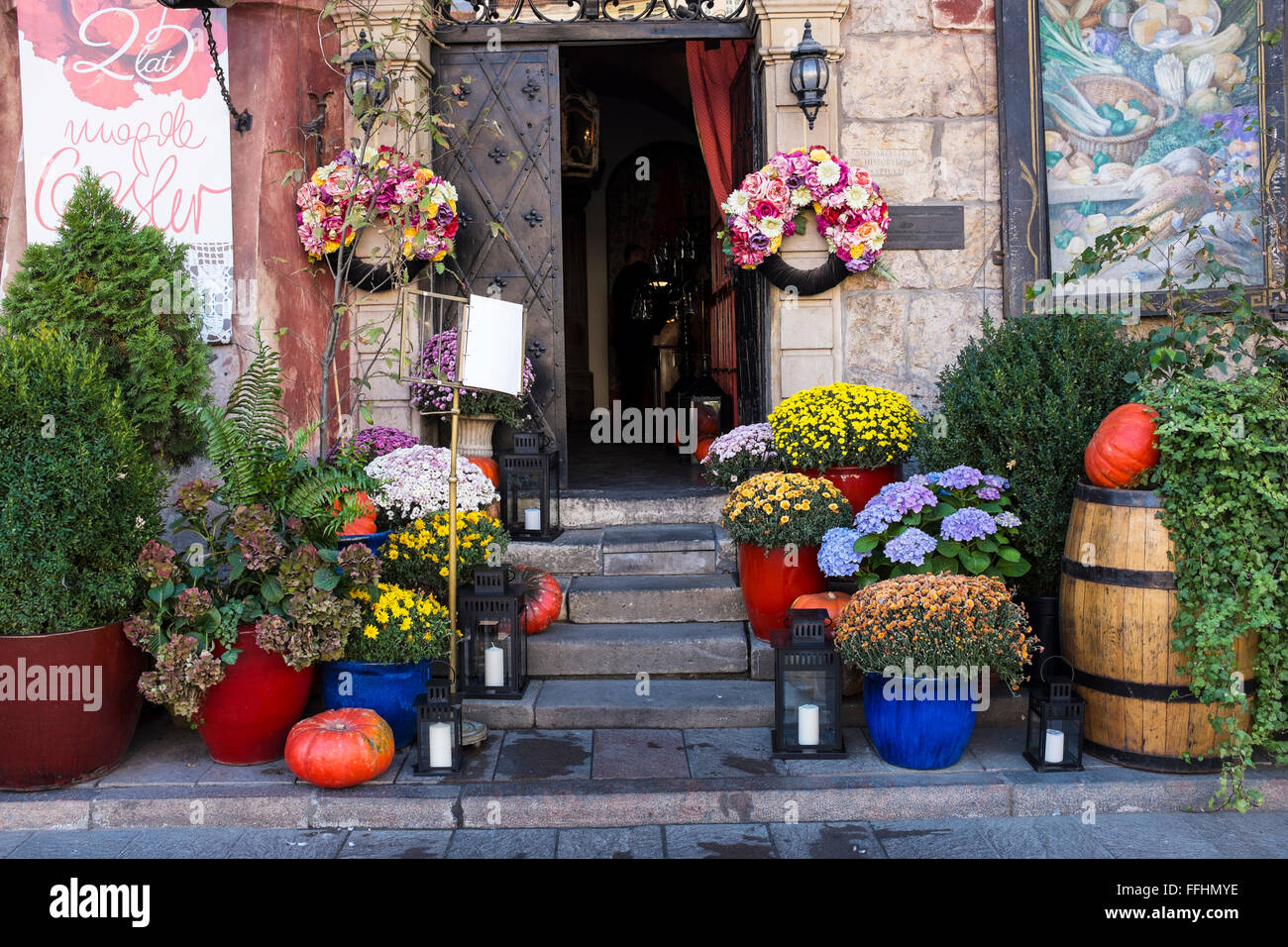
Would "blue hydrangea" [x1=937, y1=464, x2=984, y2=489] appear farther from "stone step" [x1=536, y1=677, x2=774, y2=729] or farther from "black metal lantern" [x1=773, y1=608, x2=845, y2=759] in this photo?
"stone step" [x1=536, y1=677, x2=774, y2=729]

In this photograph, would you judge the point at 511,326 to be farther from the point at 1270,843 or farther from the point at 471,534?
the point at 1270,843

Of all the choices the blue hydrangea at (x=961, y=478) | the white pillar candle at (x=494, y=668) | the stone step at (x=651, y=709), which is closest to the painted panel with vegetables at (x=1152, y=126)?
the blue hydrangea at (x=961, y=478)

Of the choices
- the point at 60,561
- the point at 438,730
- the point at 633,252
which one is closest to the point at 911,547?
the point at 438,730

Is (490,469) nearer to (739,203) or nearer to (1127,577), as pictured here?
(739,203)

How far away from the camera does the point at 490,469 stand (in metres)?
6.06

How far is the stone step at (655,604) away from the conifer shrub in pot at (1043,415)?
1307 mm

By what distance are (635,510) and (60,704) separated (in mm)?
3148

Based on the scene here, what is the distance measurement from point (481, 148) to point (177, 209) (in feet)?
5.72

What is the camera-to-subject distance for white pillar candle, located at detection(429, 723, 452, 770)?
4.00 metres

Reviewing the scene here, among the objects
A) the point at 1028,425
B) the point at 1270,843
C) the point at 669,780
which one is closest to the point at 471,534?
the point at 669,780

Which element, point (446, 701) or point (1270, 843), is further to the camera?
Result: point (446, 701)

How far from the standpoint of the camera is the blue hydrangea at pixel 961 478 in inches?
174

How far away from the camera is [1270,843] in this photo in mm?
3572

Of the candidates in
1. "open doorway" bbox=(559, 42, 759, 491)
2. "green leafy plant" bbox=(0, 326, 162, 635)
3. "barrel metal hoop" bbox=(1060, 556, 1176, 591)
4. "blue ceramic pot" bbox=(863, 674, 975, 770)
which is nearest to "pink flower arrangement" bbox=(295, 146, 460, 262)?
"green leafy plant" bbox=(0, 326, 162, 635)
